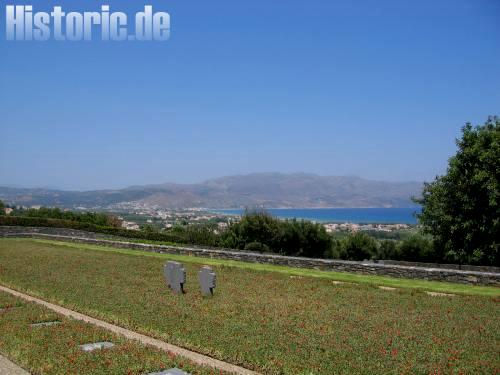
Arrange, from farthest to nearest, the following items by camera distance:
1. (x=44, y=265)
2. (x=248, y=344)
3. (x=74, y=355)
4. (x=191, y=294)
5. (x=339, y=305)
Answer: (x=44, y=265) → (x=191, y=294) → (x=339, y=305) → (x=248, y=344) → (x=74, y=355)

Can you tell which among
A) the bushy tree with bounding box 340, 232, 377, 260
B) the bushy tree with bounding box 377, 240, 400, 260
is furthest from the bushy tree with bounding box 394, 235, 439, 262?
the bushy tree with bounding box 340, 232, 377, 260

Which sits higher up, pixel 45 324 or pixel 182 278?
pixel 182 278

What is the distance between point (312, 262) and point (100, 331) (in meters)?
14.4

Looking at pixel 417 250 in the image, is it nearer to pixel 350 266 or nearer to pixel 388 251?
pixel 388 251

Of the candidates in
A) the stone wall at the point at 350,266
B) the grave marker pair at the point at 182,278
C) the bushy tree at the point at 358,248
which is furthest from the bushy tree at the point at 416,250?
the grave marker pair at the point at 182,278

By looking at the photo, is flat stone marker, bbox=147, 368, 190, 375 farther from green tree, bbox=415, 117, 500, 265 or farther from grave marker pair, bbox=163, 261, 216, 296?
green tree, bbox=415, 117, 500, 265

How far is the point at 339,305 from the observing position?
45.5 ft

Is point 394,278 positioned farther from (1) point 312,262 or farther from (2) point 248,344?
(2) point 248,344

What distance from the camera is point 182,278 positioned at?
16.1 m

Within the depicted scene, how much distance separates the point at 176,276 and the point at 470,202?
65.8ft

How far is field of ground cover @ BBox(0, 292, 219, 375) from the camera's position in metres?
7.96

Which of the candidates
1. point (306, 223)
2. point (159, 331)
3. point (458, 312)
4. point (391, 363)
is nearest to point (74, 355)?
point (159, 331)

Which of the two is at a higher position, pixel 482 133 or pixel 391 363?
pixel 482 133

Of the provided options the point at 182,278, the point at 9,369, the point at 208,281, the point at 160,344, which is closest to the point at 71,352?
the point at 9,369
